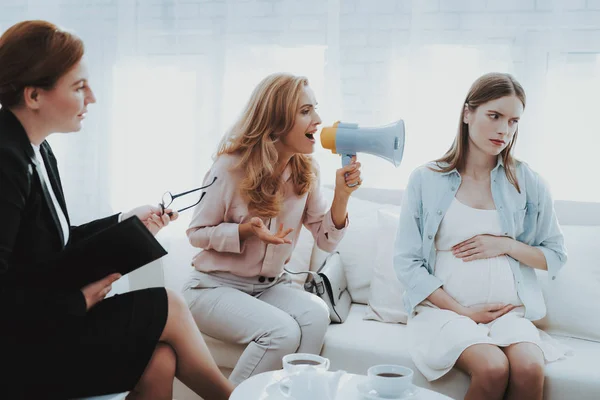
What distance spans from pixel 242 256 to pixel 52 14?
2.01 m

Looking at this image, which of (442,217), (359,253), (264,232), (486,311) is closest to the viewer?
(264,232)

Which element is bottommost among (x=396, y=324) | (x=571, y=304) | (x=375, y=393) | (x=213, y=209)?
(x=396, y=324)

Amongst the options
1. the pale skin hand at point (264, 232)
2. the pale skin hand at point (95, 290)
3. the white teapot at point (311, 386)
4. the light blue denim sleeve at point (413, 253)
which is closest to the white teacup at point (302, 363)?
the white teapot at point (311, 386)

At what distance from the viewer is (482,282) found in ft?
7.01

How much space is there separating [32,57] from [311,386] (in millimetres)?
918

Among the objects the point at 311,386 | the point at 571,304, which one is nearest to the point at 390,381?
the point at 311,386

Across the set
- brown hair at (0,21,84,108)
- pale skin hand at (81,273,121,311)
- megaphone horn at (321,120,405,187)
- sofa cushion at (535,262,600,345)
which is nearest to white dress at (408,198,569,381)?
sofa cushion at (535,262,600,345)

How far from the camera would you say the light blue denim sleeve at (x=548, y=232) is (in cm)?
221

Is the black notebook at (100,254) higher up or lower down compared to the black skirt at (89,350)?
higher up

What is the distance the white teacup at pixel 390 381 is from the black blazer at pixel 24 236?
64cm

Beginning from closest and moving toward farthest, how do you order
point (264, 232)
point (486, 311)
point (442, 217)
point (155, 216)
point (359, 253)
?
point (155, 216) < point (264, 232) < point (486, 311) < point (442, 217) < point (359, 253)

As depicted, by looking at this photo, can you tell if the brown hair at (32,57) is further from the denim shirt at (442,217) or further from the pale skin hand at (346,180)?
the denim shirt at (442,217)

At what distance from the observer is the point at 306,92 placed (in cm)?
217

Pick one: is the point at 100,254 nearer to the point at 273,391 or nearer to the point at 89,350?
the point at 89,350
